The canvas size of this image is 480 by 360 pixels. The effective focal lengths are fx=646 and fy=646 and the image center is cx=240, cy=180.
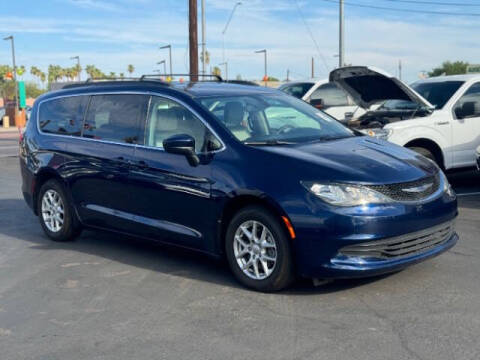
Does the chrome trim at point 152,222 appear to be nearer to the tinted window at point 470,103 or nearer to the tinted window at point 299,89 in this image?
the tinted window at point 470,103

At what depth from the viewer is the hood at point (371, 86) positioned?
392 inches

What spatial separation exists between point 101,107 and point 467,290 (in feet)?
13.4

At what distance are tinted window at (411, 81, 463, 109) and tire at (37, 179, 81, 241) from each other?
6.12 metres

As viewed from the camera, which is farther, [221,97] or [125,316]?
[221,97]

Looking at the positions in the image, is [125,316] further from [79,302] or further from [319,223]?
[319,223]

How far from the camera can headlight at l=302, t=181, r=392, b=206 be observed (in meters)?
4.84

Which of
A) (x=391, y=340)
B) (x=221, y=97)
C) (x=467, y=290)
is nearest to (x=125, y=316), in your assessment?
(x=391, y=340)

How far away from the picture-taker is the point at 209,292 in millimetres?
5371

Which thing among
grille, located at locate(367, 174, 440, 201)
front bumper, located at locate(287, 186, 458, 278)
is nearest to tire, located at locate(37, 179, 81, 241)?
front bumper, located at locate(287, 186, 458, 278)

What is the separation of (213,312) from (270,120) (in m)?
2.05

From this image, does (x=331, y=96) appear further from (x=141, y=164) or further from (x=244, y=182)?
Result: (x=244, y=182)

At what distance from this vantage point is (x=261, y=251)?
205 inches

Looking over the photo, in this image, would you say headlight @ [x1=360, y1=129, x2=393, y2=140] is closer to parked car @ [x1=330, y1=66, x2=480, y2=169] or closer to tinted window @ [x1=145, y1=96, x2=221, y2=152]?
parked car @ [x1=330, y1=66, x2=480, y2=169]

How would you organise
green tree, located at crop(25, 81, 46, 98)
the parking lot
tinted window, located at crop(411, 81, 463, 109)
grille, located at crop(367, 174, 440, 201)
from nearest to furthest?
the parking lot, grille, located at crop(367, 174, 440, 201), tinted window, located at crop(411, 81, 463, 109), green tree, located at crop(25, 81, 46, 98)
